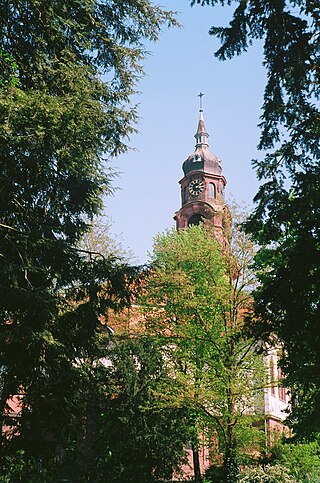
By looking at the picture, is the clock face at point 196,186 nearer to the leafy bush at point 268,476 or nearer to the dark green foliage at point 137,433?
the dark green foliage at point 137,433

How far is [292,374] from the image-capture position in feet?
54.0

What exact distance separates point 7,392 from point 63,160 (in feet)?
18.8

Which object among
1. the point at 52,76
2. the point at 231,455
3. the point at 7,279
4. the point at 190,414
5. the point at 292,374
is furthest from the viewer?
the point at 190,414

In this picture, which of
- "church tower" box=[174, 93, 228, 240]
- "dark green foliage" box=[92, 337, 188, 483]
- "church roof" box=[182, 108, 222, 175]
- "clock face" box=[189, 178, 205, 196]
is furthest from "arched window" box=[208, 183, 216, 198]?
"dark green foliage" box=[92, 337, 188, 483]

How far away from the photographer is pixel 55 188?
512 inches

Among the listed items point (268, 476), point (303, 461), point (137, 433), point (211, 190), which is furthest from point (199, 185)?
point (268, 476)

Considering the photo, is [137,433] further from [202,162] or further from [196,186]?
[202,162]

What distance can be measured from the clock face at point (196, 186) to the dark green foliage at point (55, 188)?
4054 cm

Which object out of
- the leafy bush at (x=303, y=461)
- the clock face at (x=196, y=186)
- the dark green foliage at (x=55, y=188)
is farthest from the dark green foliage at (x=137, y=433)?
the clock face at (x=196, y=186)

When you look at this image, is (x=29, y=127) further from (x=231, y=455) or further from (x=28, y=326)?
(x=231, y=455)

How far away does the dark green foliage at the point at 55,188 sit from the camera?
10.9 metres

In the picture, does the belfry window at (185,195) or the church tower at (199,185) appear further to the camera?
the belfry window at (185,195)

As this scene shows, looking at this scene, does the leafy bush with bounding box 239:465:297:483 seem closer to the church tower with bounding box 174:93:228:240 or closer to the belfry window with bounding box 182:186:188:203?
the church tower with bounding box 174:93:228:240

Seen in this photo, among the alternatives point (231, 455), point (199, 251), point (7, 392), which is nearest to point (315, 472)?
point (231, 455)
